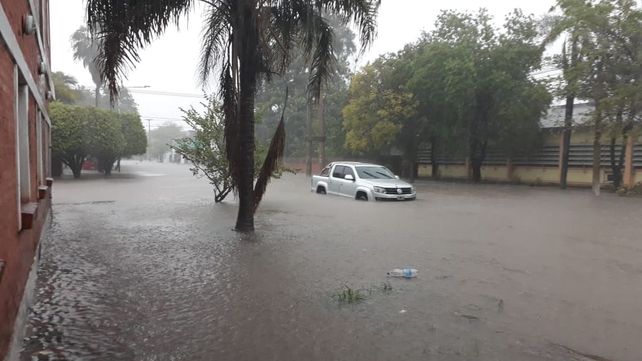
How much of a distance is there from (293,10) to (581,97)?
14.4 meters

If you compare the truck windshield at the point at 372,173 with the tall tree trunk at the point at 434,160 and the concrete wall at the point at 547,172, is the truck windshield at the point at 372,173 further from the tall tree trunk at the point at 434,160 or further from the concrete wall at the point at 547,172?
the tall tree trunk at the point at 434,160

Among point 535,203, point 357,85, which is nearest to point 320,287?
point 535,203

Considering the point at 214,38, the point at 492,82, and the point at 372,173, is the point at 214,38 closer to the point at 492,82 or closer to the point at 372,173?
the point at 372,173

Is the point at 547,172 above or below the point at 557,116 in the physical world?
below

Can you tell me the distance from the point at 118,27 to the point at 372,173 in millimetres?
10814

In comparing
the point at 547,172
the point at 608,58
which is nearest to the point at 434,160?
the point at 547,172

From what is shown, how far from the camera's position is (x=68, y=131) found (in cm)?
2655

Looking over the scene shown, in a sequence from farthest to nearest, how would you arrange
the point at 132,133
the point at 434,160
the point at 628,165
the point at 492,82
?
the point at 132,133 → the point at 434,160 → the point at 492,82 → the point at 628,165

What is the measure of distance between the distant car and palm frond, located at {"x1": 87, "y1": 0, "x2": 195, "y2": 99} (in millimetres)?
9053

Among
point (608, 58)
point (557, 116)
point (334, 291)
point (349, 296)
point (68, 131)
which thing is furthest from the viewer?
point (557, 116)

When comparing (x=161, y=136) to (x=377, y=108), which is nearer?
(x=377, y=108)

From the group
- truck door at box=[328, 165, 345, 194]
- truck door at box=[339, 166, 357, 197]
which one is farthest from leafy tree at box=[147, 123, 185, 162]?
truck door at box=[339, 166, 357, 197]

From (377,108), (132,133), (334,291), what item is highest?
(377,108)

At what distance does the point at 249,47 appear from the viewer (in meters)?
9.08
